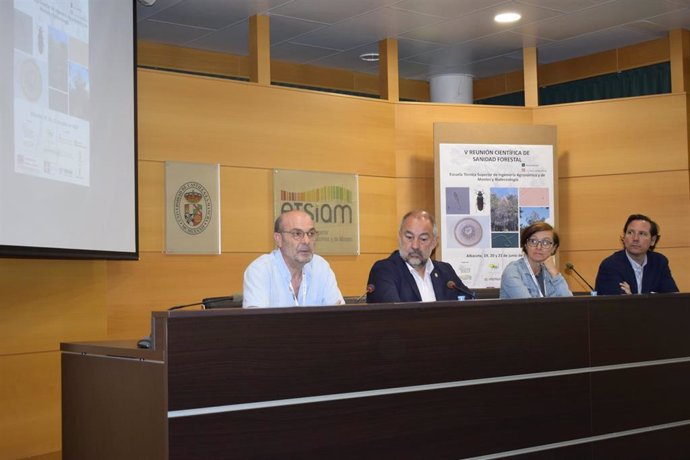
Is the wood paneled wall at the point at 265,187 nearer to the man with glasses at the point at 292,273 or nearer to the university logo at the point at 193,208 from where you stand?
the university logo at the point at 193,208

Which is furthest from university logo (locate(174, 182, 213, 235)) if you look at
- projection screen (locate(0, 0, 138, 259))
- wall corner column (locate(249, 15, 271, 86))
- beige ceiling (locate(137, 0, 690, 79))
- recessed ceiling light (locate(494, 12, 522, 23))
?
recessed ceiling light (locate(494, 12, 522, 23))

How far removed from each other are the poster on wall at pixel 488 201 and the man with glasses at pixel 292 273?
121 inches

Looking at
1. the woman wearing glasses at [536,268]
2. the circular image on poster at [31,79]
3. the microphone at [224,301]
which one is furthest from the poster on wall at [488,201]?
the microphone at [224,301]

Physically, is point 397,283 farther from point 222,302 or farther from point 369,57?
point 369,57

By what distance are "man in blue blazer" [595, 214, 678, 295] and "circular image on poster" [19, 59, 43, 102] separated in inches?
128

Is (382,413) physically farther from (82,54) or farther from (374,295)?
(82,54)

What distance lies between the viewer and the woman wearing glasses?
4.52m

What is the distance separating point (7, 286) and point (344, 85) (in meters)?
4.64

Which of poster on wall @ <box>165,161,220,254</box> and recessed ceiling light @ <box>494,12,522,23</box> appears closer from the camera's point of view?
poster on wall @ <box>165,161,220,254</box>

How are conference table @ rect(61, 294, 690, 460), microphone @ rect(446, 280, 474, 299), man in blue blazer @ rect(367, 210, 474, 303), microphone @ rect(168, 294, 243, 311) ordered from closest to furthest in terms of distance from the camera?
conference table @ rect(61, 294, 690, 460)
microphone @ rect(168, 294, 243, 311)
microphone @ rect(446, 280, 474, 299)
man in blue blazer @ rect(367, 210, 474, 303)

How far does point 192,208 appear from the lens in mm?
6117

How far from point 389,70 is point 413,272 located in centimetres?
339

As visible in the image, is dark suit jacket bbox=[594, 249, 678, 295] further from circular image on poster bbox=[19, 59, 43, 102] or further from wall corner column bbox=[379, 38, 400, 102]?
circular image on poster bbox=[19, 59, 43, 102]

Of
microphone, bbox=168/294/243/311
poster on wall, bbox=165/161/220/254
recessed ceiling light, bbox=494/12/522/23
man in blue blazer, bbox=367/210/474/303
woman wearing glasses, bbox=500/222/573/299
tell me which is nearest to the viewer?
microphone, bbox=168/294/243/311
